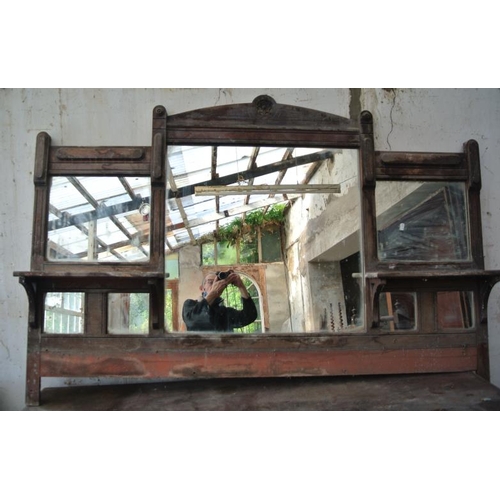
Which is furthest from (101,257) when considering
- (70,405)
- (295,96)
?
(295,96)

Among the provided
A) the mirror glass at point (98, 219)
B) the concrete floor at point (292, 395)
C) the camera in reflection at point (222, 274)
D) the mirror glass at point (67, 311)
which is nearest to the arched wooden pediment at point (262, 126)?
the mirror glass at point (98, 219)

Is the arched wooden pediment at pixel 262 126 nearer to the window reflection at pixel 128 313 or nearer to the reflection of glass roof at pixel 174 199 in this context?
the reflection of glass roof at pixel 174 199

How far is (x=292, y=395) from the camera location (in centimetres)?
314

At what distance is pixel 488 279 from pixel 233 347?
1428 mm

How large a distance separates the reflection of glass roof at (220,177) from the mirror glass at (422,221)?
0.47 metres

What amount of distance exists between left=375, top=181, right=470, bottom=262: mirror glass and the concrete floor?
2.24 feet

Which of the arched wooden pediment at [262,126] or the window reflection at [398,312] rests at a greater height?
the arched wooden pediment at [262,126]

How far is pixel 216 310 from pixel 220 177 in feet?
2.63

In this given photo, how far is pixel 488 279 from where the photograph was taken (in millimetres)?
3244

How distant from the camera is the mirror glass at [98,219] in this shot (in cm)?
322

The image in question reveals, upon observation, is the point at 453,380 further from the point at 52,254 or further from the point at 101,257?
the point at 52,254

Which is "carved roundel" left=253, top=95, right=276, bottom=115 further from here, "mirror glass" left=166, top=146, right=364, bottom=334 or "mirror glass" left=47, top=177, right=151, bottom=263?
"mirror glass" left=47, top=177, right=151, bottom=263

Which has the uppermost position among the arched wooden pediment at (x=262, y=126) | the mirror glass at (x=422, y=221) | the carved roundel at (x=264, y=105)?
the carved roundel at (x=264, y=105)

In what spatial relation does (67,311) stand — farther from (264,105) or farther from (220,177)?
(264,105)
